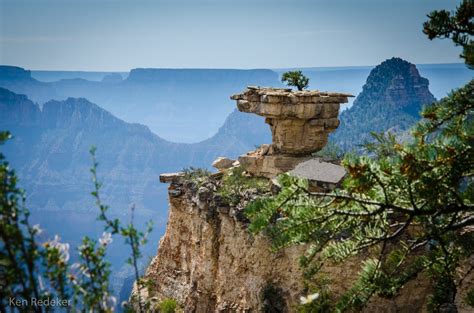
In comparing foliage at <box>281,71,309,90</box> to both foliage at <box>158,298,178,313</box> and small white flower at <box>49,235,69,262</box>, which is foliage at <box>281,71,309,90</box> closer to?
foliage at <box>158,298,178,313</box>

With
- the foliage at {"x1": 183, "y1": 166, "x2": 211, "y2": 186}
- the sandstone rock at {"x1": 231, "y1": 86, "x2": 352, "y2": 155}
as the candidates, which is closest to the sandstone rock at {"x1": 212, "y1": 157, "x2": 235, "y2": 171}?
the foliage at {"x1": 183, "y1": 166, "x2": 211, "y2": 186}

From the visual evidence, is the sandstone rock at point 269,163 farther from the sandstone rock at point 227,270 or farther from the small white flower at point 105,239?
the small white flower at point 105,239

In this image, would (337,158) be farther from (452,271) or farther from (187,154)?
(187,154)

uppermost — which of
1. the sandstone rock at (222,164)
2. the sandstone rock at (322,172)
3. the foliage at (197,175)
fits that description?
the sandstone rock at (322,172)

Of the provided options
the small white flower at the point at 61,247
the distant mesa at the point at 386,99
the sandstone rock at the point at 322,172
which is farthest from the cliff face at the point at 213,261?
the distant mesa at the point at 386,99

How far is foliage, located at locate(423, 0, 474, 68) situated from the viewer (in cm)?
621

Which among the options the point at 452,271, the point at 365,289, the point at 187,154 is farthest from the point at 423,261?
the point at 187,154

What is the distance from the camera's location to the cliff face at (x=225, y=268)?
579 inches

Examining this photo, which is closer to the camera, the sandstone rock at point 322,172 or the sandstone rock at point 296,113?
the sandstone rock at point 322,172

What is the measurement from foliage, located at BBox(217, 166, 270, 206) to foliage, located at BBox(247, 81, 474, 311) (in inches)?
399

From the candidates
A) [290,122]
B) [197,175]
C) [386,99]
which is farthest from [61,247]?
[386,99]

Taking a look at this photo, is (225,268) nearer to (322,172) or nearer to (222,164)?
(222,164)

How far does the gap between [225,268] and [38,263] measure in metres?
13.0

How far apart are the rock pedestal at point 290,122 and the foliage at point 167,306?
507 cm
